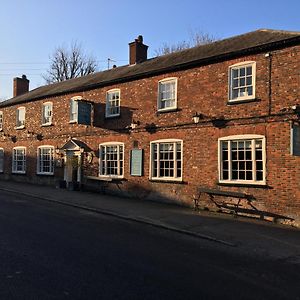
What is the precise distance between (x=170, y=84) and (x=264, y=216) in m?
7.12

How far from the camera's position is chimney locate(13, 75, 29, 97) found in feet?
114

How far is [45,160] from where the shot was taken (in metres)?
25.1

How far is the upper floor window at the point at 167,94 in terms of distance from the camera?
17339mm

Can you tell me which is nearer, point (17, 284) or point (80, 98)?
point (17, 284)

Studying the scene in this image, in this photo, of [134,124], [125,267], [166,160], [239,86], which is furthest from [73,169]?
[125,267]

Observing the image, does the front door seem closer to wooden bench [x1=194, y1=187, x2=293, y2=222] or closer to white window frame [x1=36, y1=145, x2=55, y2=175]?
white window frame [x1=36, y1=145, x2=55, y2=175]

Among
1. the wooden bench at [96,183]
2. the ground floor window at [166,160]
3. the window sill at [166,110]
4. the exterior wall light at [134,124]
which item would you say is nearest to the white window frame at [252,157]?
the ground floor window at [166,160]

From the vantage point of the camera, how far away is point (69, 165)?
74.2ft

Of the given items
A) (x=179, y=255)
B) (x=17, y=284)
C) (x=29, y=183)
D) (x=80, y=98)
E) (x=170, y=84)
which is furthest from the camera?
(x=29, y=183)

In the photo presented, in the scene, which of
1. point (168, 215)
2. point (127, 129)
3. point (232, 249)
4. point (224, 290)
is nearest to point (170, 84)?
point (127, 129)

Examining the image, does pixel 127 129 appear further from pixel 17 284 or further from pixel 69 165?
pixel 17 284

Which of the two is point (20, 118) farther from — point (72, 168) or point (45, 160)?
point (72, 168)

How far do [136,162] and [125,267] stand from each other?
1159 cm

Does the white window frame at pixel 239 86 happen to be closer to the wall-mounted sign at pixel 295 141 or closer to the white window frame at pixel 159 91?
the wall-mounted sign at pixel 295 141
